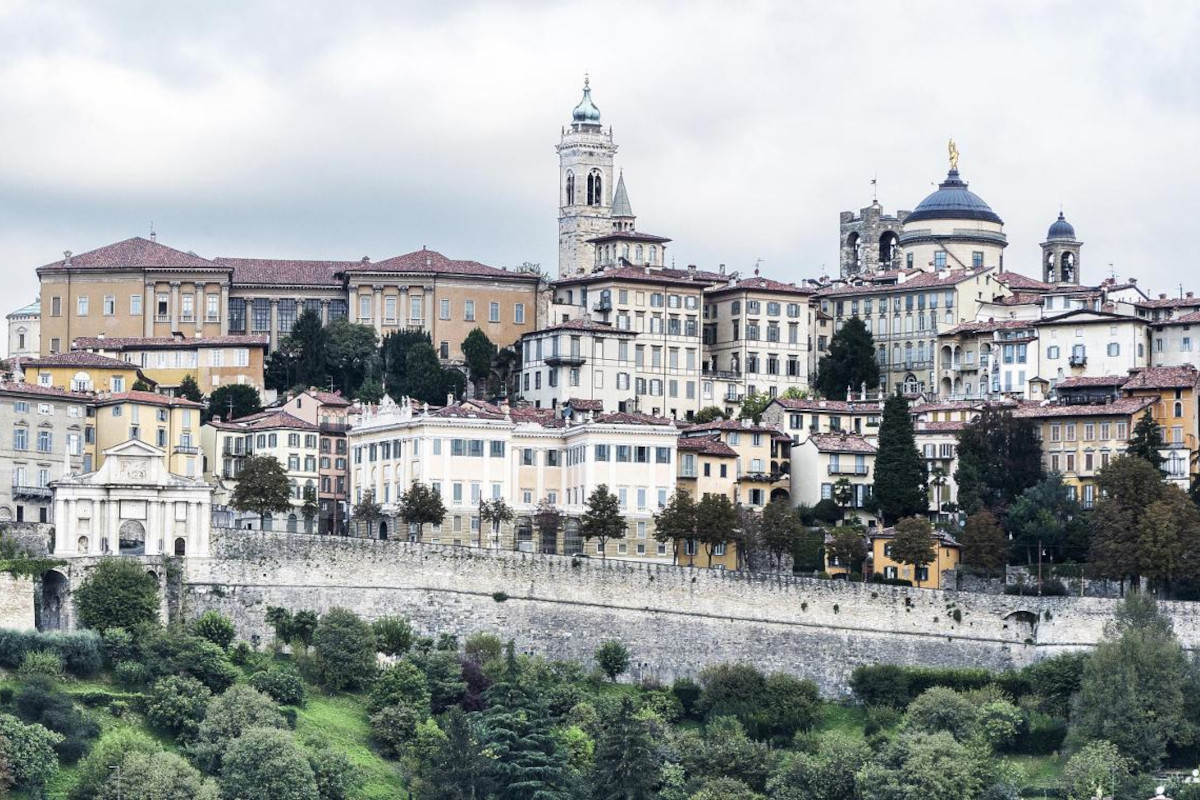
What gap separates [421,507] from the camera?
9019cm

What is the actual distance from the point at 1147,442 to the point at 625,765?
1080 inches

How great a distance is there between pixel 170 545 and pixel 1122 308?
3964 cm

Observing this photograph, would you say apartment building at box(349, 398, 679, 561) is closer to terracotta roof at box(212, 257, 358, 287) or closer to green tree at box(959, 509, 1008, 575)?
green tree at box(959, 509, 1008, 575)

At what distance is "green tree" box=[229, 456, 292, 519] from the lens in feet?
306

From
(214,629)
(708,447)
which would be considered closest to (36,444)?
(214,629)

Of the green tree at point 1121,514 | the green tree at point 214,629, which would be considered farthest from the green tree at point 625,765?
the green tree at point 1121,514

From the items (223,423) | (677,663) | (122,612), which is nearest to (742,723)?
(677,663)

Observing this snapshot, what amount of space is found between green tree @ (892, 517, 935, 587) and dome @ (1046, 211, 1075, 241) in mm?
41156

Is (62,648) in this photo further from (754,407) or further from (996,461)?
(754,407)

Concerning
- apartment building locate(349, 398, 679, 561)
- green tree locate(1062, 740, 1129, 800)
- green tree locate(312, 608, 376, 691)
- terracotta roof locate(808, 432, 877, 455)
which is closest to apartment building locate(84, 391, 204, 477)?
apartment building locate(349, 398, 679, 561)

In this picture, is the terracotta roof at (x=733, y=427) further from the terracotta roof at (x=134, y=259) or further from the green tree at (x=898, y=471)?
the terracotta roof at (x=134, y=259)

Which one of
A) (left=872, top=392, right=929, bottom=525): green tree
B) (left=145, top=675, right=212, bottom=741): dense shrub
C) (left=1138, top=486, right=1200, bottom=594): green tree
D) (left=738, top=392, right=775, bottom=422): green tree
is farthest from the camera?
(left=738, top=392, right=775, bottom=422): green tree

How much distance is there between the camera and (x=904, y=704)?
84.2m

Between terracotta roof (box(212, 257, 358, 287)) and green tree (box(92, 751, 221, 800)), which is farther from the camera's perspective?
terracotta roof (box(212, 257, 358, 287))
